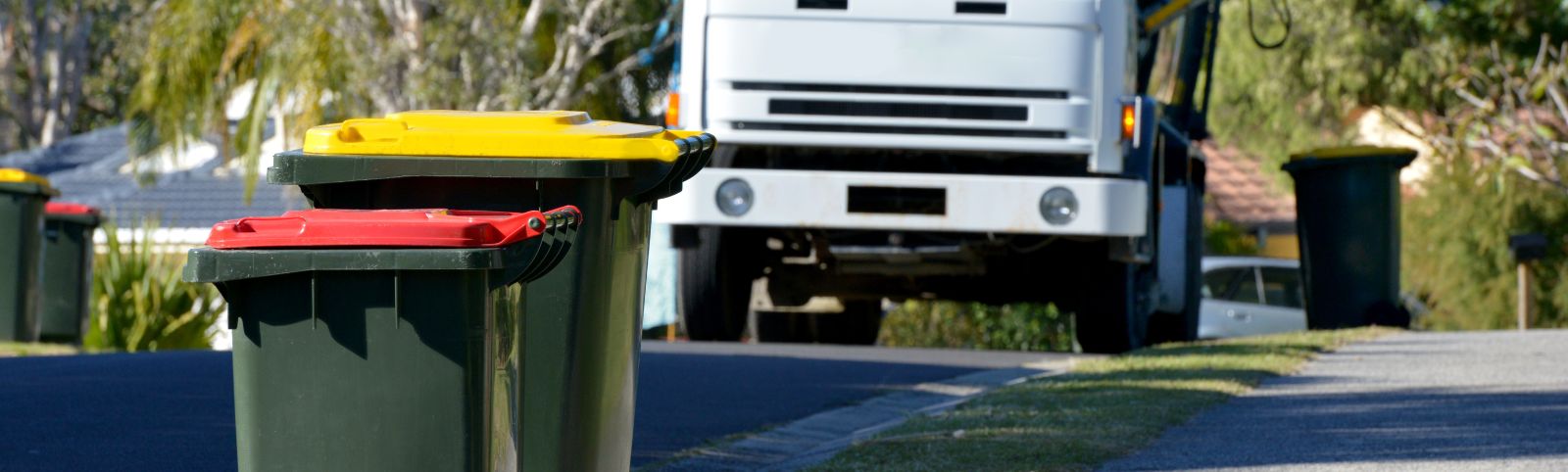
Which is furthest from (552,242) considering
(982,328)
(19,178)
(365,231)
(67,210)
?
(982,328)

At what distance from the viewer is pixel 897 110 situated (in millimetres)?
9836

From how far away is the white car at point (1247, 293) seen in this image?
17969mm

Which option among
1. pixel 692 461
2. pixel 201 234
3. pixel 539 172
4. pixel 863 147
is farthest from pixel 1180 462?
pixel 201 234

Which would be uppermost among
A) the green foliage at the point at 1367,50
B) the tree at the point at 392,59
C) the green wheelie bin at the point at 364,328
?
the green foliage at the point at 1367,50

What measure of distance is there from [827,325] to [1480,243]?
11886mm

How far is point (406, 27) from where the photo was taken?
1781 centimetres

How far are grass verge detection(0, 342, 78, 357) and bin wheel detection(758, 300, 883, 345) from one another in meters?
4.25

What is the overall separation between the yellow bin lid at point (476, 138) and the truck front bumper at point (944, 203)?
569 centimetres

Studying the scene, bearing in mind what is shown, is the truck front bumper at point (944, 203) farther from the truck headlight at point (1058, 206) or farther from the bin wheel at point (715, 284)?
the bin wheel at point (715, 284)

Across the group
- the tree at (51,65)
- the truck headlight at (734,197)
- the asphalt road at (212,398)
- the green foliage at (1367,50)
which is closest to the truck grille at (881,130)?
the truck headlight at (734,197)

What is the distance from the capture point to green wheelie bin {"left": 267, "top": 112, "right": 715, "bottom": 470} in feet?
13.2

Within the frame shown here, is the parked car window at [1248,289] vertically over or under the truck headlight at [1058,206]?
under

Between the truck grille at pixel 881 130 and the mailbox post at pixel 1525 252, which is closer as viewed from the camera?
the truck grille at pixel 881 130

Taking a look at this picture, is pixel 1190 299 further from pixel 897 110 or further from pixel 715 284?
pixel 897 110
